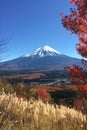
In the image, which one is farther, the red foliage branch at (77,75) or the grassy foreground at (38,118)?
the red foliage branch at (77,75)

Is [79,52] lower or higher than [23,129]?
higher

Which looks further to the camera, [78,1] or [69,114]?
[78,1]

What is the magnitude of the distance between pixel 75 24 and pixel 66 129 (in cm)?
882

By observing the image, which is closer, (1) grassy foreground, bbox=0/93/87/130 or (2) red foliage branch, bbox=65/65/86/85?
(1) grassy foreground, bbox=0/93/87/130

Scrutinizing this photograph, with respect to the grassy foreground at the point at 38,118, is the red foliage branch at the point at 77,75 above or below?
above

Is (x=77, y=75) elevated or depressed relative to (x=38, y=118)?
elevated

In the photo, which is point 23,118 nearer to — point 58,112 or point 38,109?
point 38,109

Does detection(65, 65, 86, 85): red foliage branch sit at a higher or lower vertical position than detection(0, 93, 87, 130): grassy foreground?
higher

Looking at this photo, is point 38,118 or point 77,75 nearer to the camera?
point 38,118

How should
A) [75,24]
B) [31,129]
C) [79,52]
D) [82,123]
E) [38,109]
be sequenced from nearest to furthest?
[31,129] → [82,123] → [38,109] → [75,24] → [79,52]

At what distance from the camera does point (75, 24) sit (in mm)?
15602

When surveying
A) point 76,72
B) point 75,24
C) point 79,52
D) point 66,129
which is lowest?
point 66,129

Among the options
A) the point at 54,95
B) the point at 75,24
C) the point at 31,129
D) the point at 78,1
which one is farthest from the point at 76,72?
the point at 54,95

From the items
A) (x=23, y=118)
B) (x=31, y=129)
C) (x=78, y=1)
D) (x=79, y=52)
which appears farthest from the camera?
(x=79, y=52)
